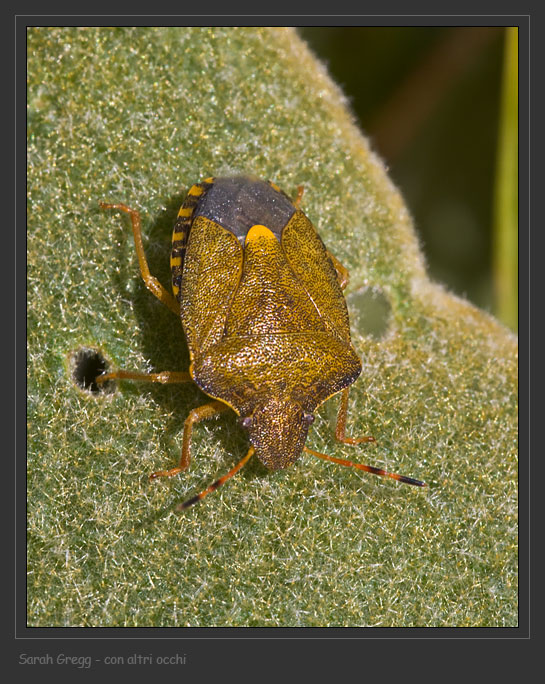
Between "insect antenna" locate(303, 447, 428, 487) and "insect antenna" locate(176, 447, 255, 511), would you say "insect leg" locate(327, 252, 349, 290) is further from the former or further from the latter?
"insect antenna" locate(176, 447, 255, 511)

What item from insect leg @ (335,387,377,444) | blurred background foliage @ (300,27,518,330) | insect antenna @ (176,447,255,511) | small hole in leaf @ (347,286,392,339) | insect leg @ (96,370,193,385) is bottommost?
insect antenna @ (176,447,255,511)

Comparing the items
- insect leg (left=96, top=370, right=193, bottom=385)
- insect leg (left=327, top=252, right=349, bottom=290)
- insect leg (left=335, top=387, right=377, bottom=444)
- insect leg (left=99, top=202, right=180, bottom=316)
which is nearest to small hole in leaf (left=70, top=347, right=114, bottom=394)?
insect leg (left=96, top=370, right=193, bottom=385)

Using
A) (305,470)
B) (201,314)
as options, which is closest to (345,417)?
(305,470)

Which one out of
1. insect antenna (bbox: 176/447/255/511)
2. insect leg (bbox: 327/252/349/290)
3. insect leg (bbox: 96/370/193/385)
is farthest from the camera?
insect leg (bbox: 327/252/349/290)

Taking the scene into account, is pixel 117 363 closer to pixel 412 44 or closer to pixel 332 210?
pixel 332 210

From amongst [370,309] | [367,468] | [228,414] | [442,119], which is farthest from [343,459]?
[442,119]

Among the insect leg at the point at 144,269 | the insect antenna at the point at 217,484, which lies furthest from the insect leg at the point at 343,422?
the insect leg at the point at 144,269
